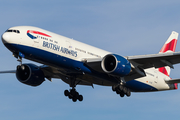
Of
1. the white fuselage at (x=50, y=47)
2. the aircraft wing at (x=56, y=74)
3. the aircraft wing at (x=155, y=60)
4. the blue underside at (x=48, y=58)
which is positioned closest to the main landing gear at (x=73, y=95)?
the aircraft wing at (x=56, y=74)

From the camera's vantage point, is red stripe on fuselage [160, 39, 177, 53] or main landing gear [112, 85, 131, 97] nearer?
main landing gear [112, 85, 131, 97]

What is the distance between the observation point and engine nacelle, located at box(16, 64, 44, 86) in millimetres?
39875

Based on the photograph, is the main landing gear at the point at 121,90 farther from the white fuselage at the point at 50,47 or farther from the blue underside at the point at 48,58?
the blue underside at the point at 48,58

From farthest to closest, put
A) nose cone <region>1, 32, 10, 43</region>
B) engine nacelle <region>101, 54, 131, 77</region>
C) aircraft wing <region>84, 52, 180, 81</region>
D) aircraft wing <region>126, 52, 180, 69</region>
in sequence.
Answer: aircraft wing <region>84, 52, 180, 81</region>
aircraft wing <region>126, 52, 180, 69</region>
engine nacelle <region>101, 54, 131, 77</region>
nose cone <region>1, 32, 10, 43</region>

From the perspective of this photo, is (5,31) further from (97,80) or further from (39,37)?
(97,80)

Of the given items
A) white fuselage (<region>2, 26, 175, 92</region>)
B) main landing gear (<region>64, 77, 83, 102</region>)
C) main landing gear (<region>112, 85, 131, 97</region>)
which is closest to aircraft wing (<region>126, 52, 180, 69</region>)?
main landing gear (<region>112, 85, 131, 97</region>)

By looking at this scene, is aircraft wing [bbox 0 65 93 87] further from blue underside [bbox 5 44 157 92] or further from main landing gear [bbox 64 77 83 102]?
blue underside [bbox 5 44 157 92]

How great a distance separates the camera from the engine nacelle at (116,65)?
3444cm

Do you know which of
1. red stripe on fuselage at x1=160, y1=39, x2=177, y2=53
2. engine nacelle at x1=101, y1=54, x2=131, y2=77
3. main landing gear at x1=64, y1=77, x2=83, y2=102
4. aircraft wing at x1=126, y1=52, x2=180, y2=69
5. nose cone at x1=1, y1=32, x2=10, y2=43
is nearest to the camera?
nose cone at x1=1, y1=32, x2=10, y2=43

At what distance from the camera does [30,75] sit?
3975cm

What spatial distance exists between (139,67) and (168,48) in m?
14.4

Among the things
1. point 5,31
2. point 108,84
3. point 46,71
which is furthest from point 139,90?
point 5,31

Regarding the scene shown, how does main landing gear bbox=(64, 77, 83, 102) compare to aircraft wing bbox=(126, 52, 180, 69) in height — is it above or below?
below

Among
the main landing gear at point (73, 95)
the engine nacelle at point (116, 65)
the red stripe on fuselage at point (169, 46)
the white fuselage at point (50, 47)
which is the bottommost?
the main landing gear at point (73, 95)
